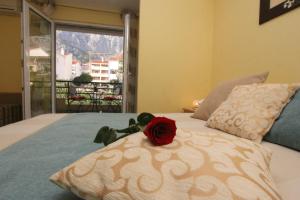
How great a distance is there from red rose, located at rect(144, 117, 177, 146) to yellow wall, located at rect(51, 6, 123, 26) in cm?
414

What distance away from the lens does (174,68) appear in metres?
2.75

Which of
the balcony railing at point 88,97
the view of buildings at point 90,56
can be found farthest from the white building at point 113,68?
the balcony railing at point 88,97

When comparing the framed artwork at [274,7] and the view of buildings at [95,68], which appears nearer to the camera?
the framed artwork at [274,7]

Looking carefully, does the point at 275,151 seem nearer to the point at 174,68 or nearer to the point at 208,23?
the point at 174,68

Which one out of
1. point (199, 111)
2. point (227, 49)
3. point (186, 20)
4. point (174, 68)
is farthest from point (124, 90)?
point (199, 111)

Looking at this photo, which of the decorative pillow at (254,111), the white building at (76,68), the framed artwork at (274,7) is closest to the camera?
the decorative pillow at (254,111)

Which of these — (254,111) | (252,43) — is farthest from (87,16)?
(254,111)

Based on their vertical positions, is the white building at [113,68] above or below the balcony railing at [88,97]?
above

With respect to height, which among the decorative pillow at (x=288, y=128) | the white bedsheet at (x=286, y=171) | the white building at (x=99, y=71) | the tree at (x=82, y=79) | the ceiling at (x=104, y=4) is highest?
the ceiling at (x=104, y=4)

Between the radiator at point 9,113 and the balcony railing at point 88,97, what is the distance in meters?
1.76

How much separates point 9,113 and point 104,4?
8.43ft

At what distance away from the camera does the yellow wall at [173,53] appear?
2656 millimetres

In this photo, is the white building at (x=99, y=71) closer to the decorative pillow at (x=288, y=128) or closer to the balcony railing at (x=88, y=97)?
the balcony railing at (x=88, y=97)

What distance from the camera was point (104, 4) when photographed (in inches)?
154
